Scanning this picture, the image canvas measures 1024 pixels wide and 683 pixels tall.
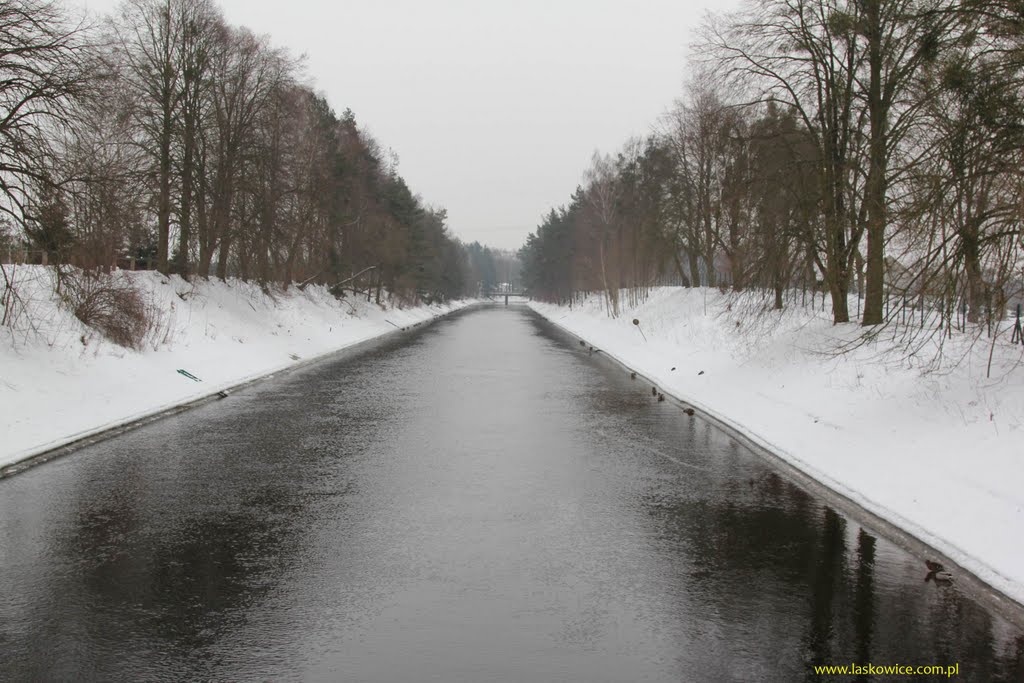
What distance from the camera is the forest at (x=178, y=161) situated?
13734 mm

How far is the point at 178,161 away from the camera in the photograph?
33.3m

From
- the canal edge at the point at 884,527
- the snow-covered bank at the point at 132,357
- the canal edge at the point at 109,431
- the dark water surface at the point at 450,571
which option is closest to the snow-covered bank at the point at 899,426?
the canal edge at the point at 884,527

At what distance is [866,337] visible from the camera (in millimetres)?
11867

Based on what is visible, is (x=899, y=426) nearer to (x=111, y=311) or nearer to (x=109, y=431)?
(x=109, y=431)

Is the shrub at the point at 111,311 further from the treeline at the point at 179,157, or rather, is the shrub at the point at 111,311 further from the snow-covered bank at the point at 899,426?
the snow-covered bank at the point at 899,426

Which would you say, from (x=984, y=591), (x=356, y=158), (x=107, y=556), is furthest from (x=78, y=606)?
(x=356, y=158)

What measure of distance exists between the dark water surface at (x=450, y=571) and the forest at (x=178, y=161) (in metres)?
6.57

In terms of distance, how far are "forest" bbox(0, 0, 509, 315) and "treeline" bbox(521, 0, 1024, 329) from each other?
14289 millimetres

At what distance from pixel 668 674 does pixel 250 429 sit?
10.2m

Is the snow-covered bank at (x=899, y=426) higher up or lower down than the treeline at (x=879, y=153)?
lower down

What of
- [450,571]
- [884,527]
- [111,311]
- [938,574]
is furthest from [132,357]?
[938,574]

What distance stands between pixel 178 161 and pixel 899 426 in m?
31.5

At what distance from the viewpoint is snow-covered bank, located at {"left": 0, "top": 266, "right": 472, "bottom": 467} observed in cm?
1301

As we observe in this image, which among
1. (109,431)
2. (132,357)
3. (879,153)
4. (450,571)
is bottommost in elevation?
(109,431)
